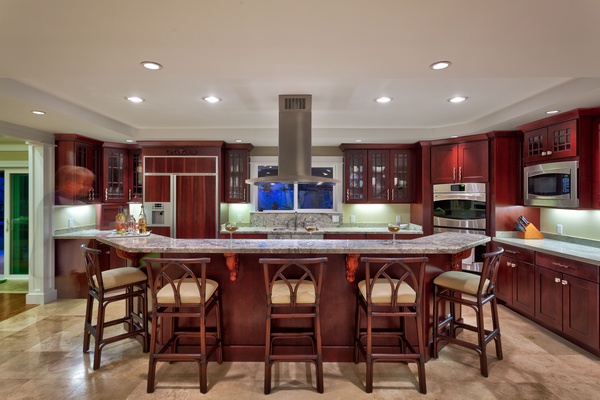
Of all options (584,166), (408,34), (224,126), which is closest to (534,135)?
(584,166)

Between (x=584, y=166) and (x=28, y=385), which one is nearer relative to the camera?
(x=28, y=385)

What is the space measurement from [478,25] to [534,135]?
2960 millimetres

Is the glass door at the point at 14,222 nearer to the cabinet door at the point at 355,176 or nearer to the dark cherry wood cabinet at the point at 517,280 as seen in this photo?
the cabinet door at the point at 355,176

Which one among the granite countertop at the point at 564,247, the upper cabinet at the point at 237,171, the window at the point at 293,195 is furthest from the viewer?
the window at the point at 293,195

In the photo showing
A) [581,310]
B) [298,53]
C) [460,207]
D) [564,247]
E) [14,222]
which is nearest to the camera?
[298,53]

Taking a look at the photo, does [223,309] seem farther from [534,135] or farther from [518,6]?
[534,135]

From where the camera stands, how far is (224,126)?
4.73m

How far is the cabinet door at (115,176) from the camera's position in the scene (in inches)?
205

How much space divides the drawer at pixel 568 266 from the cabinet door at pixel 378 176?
7.98ft

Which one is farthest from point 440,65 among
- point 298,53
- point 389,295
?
point 389,295

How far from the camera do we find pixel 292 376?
2586mm

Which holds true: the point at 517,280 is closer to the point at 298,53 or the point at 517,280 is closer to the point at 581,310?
the point at 581,310

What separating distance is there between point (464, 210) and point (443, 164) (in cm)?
80

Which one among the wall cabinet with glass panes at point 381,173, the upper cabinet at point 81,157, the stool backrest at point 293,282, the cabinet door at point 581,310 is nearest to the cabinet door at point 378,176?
the wall cabinet with glass panes at point 381,173
